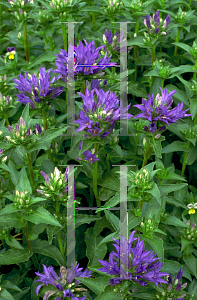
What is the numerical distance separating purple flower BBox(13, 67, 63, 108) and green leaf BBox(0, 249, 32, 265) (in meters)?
1.15

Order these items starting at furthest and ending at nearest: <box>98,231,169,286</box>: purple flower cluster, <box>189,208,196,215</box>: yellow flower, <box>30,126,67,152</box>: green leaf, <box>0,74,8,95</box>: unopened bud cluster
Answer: <box>0,74,8,95</box>: unopened bud cluster < <box>189,208,196,215</box>: yellow flower < <box>30,126,67,152</box>: green leaf < <box>98,231,169,286</box>: purple flower cluster

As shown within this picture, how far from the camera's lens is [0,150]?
2.60 metres

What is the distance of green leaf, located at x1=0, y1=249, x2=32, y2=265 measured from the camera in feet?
8.17

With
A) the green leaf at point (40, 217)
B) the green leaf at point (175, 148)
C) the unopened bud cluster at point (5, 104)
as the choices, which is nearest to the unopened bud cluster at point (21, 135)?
the green leaf at point (40, 217)

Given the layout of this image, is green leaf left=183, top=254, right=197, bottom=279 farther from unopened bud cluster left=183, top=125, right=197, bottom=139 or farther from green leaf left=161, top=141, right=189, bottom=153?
unopened bud cluster left=183, top=125, right=197, bottom=139

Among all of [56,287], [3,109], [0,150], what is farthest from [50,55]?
[56,287]

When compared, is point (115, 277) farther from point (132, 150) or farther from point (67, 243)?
point (132, 150)

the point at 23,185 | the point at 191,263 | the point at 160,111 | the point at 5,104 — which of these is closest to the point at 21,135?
the point at 23,185

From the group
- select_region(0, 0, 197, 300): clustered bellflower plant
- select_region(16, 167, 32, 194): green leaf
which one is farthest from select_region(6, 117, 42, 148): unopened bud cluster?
select_region(16, 167, 32, 194): green leaf

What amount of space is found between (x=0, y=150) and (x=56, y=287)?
1.09 metres

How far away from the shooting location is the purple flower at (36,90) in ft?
8.74

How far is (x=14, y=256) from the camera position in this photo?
255cm

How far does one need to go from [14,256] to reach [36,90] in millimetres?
1290

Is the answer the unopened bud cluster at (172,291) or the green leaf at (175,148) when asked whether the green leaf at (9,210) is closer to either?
the unopened bud cluster at (172,291)
